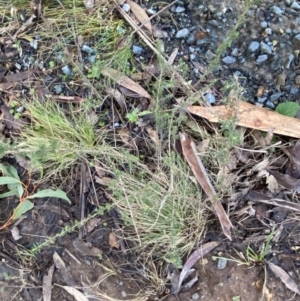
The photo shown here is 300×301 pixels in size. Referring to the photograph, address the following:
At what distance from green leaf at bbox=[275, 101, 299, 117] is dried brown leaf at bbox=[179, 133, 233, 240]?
0.31 m

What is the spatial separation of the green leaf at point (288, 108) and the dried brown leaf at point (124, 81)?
0.43m

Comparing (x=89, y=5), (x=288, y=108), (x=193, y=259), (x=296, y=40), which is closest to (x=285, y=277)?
(x=193, y=259)

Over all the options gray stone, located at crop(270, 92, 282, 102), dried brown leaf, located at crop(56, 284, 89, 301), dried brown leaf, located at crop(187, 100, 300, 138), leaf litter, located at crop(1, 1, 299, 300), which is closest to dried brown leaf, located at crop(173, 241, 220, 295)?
leaf litter, located at crop(1, 1, 299, 300)

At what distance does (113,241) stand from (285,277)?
541mm

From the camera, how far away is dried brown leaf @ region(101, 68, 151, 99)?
1.82m

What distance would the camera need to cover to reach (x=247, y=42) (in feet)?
5.96

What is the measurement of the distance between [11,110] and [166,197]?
0.63m

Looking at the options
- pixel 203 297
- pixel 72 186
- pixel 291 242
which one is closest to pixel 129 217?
pixel 72 186

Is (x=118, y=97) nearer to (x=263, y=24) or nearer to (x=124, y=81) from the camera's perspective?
(x=124, y=81)

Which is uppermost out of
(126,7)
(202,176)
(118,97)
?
(126,7)

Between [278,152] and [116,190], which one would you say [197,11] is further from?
[116,190]

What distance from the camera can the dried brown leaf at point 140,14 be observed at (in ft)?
6.08

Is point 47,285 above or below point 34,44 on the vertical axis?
below

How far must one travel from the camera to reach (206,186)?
1.72 meters
